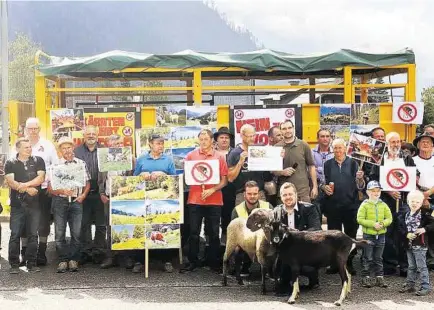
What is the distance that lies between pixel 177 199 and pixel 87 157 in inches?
56.4

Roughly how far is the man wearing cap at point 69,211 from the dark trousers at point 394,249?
396 cm

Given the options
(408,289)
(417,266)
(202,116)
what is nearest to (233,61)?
(202,116)

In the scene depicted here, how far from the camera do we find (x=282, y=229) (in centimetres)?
637

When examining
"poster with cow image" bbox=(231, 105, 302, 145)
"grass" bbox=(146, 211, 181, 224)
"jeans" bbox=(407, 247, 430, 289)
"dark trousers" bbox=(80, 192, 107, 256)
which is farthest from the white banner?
"jeans" bbox=(407, 247, 430, 289)

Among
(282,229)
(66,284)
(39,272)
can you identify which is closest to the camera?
(282,229)

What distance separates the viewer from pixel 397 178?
23.6ft

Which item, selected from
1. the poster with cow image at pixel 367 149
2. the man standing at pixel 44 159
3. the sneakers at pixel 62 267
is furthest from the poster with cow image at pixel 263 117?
the sneakers at pixel 62 267

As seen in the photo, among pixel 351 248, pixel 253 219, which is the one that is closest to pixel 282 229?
pixel 253 219

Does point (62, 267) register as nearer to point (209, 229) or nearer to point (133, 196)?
point (133, 196)

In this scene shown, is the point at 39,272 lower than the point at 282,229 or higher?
lower

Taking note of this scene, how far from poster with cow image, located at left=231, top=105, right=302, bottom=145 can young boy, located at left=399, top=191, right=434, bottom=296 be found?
2.35m

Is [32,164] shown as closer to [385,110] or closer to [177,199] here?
[177,199]

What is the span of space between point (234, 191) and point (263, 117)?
1260mm

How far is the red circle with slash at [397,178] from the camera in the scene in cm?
716
